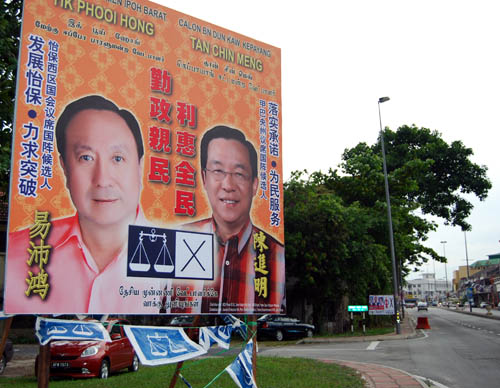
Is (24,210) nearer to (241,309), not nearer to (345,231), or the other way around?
(241,309)

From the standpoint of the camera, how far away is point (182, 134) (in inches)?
300

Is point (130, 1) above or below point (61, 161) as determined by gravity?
above

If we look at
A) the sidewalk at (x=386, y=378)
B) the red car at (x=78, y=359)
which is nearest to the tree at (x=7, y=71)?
the red car at (x=78, y=359)

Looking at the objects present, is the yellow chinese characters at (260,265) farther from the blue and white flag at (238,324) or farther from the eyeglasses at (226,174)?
the eyeglasses at (226,174)

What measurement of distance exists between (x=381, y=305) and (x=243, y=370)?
818 inches

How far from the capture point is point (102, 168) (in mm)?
6656

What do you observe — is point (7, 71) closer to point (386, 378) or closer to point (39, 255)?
point (39, 255)

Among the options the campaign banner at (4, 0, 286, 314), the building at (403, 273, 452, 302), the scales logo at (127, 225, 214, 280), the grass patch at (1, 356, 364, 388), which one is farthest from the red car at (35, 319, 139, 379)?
the building at (403, 273, 452, 302)

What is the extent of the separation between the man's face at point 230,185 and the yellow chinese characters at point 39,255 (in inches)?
102

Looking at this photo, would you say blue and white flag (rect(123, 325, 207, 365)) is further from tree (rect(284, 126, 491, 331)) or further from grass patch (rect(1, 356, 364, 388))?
tree (rect(284, 126, 491, 331))

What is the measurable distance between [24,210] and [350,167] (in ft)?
89.1

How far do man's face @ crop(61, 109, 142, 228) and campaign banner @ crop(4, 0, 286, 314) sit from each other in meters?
0.02

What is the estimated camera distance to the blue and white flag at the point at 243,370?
754 cm

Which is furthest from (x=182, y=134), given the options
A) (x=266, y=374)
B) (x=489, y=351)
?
(x=489, y=351)
